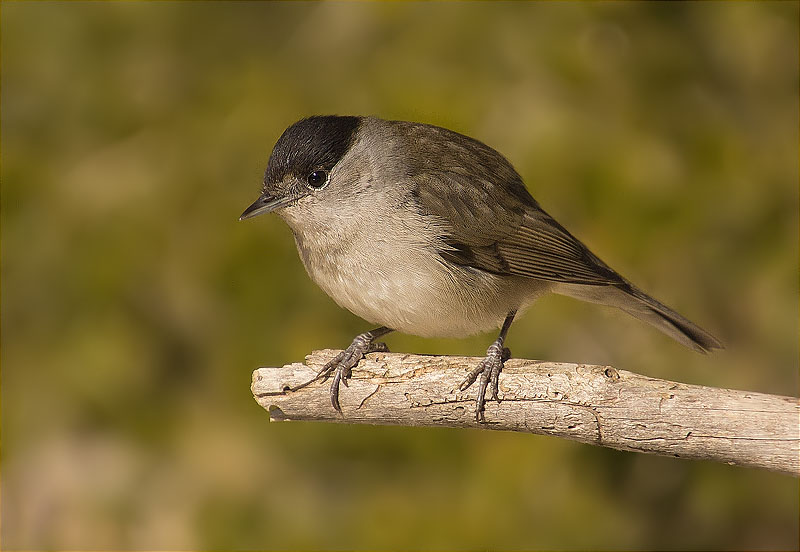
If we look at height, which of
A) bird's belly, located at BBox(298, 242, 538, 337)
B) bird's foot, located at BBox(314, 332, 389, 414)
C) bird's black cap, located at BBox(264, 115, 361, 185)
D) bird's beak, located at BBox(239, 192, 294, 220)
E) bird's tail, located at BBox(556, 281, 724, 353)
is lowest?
bird's tail, located at BBox(556, 281, 724, 353)

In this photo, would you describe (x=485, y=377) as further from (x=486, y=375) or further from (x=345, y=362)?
(x=345, y=362)

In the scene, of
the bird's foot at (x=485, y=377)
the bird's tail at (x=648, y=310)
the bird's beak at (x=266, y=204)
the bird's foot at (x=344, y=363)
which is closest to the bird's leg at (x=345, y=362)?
the bird's foot at (x=344, y=363)

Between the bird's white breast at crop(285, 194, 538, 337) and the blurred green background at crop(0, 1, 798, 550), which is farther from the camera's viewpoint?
the blurred green background at crop(0, 1, 798, 550)

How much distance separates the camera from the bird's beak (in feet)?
10.7

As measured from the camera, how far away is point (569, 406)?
9.38 ft

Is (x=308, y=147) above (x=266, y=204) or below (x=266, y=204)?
above

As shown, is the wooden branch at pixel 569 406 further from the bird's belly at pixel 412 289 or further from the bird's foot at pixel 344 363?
the bird's belly at pixel 412 289

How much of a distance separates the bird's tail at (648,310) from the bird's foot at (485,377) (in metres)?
0.63

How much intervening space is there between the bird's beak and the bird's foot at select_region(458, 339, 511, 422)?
3.15ft

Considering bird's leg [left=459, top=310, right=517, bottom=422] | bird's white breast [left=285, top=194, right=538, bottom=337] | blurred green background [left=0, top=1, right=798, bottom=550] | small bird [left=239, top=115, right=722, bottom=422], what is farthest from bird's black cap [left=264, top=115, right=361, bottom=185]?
bird's leg [left=459, top=310, right=517, bottom=422]

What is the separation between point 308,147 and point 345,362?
83 cm

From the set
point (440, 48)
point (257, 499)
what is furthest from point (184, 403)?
point (440, 48)

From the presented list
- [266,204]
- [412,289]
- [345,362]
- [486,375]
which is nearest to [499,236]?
[412,289]

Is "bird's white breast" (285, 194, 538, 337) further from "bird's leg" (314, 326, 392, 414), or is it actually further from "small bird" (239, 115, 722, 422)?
"bird's leg" (314, 326, 392, 414)
